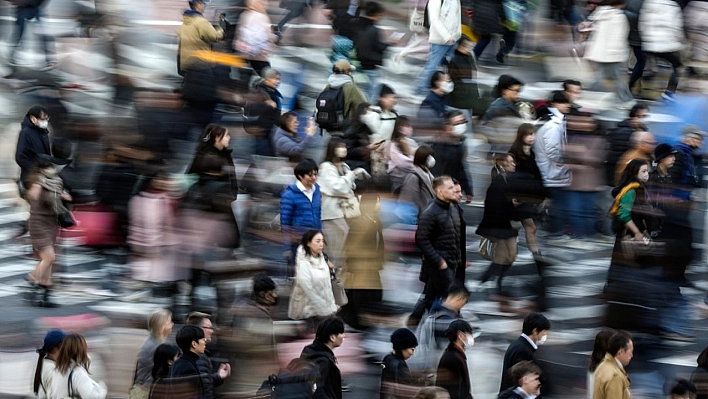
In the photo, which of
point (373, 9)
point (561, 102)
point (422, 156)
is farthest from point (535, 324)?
point (373, 9)

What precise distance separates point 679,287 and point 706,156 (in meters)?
2.92

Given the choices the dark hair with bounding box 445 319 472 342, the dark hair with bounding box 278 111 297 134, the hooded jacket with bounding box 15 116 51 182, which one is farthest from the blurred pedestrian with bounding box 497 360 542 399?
the hooded jacket with bounding box 15 116 51 182

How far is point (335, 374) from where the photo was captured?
30.0ft

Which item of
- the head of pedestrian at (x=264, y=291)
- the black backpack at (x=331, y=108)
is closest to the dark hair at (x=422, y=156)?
the head of pedestrian at (x=264, y=291)

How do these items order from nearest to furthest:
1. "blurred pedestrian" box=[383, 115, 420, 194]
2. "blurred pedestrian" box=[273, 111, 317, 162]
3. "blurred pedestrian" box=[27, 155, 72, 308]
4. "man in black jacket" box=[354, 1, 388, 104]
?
"blurred pedestrian" box=[27, 155, 72, 308], "blurred pedestrian" box=[383, 115, 420, 194], "blurred pedestrian" box=[273, 111, 317, 162], "man in black jacket" box=[354, 1, 388, 104]

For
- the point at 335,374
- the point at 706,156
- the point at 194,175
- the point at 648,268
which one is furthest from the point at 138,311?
the point at 706,156

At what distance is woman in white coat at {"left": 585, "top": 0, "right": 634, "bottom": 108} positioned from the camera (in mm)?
15117

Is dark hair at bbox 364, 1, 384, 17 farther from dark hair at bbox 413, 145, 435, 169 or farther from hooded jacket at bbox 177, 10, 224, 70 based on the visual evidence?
dark hair at bbox 413, 145, 435, 169

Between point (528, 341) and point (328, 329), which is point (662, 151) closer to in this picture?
point (528, 341)

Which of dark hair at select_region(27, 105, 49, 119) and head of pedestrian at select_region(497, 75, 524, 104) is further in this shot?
head of pedestrian at select_region(497, 75, 524, 104)

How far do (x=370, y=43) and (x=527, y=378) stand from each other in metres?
7.77

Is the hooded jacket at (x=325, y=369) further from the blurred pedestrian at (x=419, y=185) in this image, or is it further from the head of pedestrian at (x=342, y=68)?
the head of pedestrian at (x=342, y=68)

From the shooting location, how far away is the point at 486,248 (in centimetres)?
1166

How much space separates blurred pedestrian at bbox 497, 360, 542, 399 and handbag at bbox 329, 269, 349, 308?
93.8 inches
